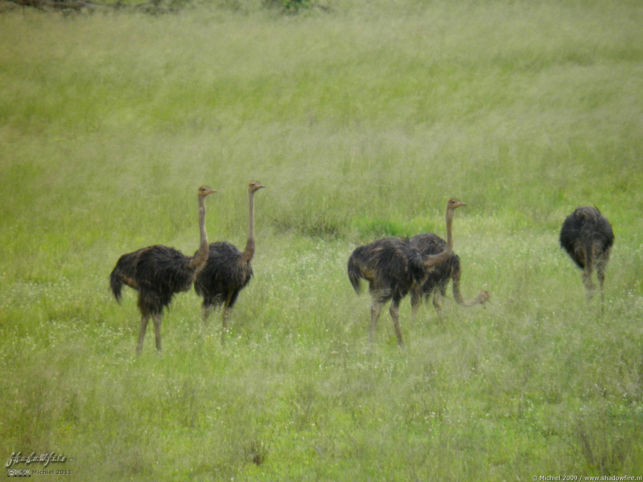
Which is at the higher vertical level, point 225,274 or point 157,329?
point 225,274

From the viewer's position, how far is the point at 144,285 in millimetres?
8844

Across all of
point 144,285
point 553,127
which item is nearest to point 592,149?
point 553,127

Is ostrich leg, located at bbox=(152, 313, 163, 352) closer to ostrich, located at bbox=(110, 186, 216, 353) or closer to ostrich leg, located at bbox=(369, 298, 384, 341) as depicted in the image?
ostrich, located at bbox=(110, 186, 216, 353)

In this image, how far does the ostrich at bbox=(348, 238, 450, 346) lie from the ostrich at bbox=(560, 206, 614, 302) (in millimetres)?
2496

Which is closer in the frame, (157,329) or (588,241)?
(157,329)

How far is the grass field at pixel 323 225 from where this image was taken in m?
6.81

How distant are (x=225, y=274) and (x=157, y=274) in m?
0.93

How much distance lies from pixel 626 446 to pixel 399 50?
19908mm

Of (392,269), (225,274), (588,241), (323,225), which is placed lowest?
(323,225)

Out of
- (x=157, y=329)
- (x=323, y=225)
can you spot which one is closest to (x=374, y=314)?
(x=157, y=329)

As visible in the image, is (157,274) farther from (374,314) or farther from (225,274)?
(374,314)

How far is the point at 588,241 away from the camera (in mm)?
10398

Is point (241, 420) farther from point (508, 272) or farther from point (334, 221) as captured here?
point (334, 221)
